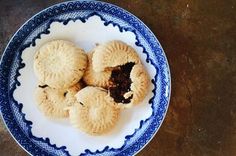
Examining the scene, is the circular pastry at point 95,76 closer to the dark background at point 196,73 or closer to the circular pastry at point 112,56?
the circular pastry at point 112,56

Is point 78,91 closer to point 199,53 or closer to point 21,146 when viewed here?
point 21,146

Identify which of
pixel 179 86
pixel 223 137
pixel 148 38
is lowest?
pixel 223 137

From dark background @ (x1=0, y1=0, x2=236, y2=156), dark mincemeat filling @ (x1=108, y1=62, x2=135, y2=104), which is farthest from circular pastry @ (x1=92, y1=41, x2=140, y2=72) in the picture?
dark background @ (x1=0, y1=0, x2=236, y2=156)

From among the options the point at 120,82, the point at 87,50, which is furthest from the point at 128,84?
the point at 87,50

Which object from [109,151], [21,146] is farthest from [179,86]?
[21,146]

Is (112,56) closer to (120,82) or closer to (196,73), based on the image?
(120,82)

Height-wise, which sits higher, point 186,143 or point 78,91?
point 78,91

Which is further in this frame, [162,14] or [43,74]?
[162,14]
